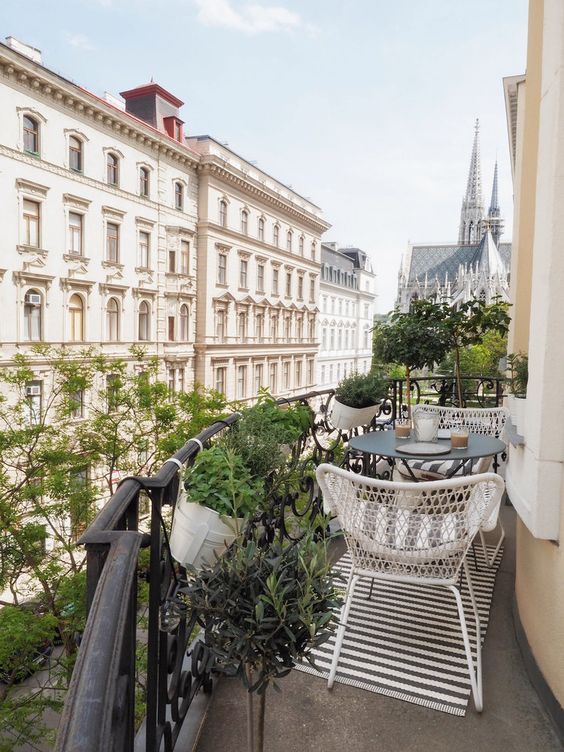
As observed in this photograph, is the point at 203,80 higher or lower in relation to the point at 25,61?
higher

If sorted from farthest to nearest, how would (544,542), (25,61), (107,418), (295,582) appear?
(25,61), (107,418), (544,542), (295,582)

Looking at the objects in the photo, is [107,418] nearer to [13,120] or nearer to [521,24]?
[13,120]

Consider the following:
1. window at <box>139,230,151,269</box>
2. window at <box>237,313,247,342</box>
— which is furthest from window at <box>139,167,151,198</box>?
window at <box>237,313,247,342</box>

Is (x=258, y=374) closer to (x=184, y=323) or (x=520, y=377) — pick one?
(x=184, y=323)

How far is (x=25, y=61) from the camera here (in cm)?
1956

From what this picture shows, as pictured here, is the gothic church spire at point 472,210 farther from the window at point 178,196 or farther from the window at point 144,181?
the window at point 144,181

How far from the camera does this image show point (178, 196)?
28.8 meters

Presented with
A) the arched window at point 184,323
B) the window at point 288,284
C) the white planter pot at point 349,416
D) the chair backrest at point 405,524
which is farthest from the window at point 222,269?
the chair backrest at point 405,524

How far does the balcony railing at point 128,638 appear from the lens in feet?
2.21

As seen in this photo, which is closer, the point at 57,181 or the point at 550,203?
the point at 550,203

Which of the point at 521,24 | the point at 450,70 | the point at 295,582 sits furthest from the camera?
the point at 450,70

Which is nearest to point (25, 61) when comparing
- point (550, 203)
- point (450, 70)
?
point (450, 70)

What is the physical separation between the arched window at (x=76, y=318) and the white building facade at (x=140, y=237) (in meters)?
0.04

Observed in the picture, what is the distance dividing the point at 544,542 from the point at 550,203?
54.9 inches
